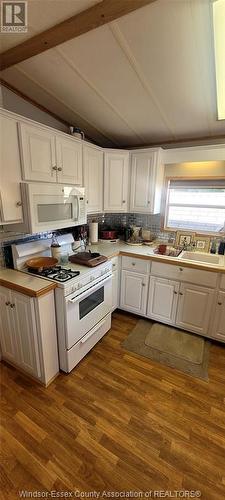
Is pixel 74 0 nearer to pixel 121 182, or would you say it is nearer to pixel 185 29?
pixel 185 29

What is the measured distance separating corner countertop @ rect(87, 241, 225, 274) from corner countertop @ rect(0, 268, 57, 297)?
0.87 m

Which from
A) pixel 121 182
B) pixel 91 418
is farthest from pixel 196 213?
pixel 91 418

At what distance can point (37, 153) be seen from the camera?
1704 millimetres

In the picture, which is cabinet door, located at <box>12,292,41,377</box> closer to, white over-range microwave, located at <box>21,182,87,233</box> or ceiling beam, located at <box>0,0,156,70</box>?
white over-range microwave, located at <box>21,182,87,233</box>

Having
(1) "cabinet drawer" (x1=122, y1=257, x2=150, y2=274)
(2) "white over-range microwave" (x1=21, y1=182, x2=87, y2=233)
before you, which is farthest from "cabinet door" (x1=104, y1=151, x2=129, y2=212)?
(1) "cabinet drawer" (x1=122, y1=257, x2=150, y2=274)

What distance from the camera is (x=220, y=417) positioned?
156 cm

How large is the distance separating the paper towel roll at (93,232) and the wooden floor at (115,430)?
1450mm

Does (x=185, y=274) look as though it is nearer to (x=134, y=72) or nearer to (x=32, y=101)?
(x=134, y=72)

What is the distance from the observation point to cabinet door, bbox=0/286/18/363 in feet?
5.58

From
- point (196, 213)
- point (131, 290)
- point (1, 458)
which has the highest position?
point (196, 213)

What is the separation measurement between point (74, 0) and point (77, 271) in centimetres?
169

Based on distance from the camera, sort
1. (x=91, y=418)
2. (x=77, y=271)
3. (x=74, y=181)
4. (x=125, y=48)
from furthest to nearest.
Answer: (x=74, y=181), (x=77, y=271), (x=91, y=418), (x=125, y=48)

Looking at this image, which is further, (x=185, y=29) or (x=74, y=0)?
(x=185, y=29)

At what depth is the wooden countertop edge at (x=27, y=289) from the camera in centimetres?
148
